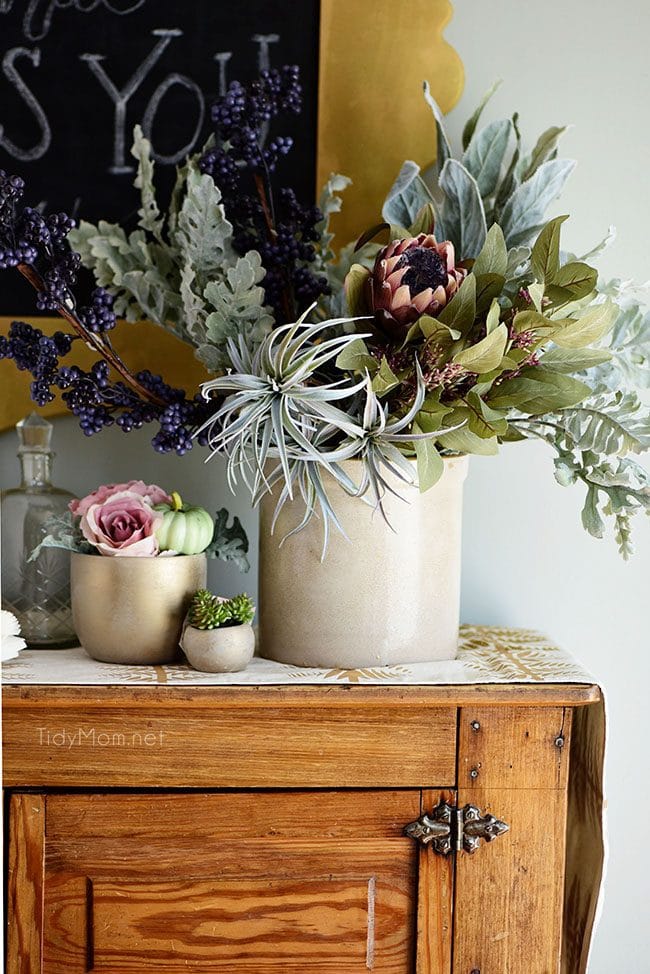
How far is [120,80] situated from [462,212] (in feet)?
1.50

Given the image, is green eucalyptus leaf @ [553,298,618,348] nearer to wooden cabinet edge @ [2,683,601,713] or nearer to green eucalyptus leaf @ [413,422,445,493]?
green eucalyptus leaf @ [413,422,445,493]

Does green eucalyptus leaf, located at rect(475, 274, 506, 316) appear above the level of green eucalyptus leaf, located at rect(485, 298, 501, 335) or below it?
above

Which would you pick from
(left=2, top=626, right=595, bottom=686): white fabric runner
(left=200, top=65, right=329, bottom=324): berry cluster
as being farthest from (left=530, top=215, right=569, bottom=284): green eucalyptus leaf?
(left=2, top=626, right=595, bottom=686): white fabric runner

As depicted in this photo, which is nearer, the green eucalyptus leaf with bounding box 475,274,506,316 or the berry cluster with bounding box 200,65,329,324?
the green eucalyptus leaf with bounding box 475,274,506,316

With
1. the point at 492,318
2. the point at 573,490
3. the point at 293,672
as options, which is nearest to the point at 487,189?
the point at 492,318

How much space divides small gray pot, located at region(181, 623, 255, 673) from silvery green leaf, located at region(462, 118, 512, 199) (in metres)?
0.47

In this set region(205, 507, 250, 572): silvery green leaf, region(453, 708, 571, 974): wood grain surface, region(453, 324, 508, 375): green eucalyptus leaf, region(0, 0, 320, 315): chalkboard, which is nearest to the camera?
region(453, 324, 508, 375): green eucalyptus leaf

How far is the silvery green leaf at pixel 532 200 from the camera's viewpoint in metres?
0.88

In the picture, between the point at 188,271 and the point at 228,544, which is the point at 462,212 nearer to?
the point at 188,271

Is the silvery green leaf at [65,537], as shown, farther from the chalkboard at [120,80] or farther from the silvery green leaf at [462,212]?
the silvery green leaf at [462,212]

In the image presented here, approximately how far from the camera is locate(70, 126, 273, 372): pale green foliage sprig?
0.87 m

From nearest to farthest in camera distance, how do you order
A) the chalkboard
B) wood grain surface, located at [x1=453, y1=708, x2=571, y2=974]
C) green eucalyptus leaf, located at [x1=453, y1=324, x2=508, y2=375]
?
green eucalyptus leaf, located at [x1=453, y1=324, x2=508, y2=375] → wood grain surface, located at [x1=453, y1=708, x2=571, y2=974] → the chalkboard

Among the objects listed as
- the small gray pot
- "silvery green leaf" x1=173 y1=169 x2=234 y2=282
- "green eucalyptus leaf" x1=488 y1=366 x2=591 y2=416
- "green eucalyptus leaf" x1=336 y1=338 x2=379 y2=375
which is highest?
"silvery green leaf" x1=173 y1=169 x2=234 y2=282

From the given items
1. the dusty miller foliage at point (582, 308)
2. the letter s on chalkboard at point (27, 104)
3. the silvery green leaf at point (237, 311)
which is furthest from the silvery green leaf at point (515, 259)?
the letter s on chalkboard at point (27, 104)
